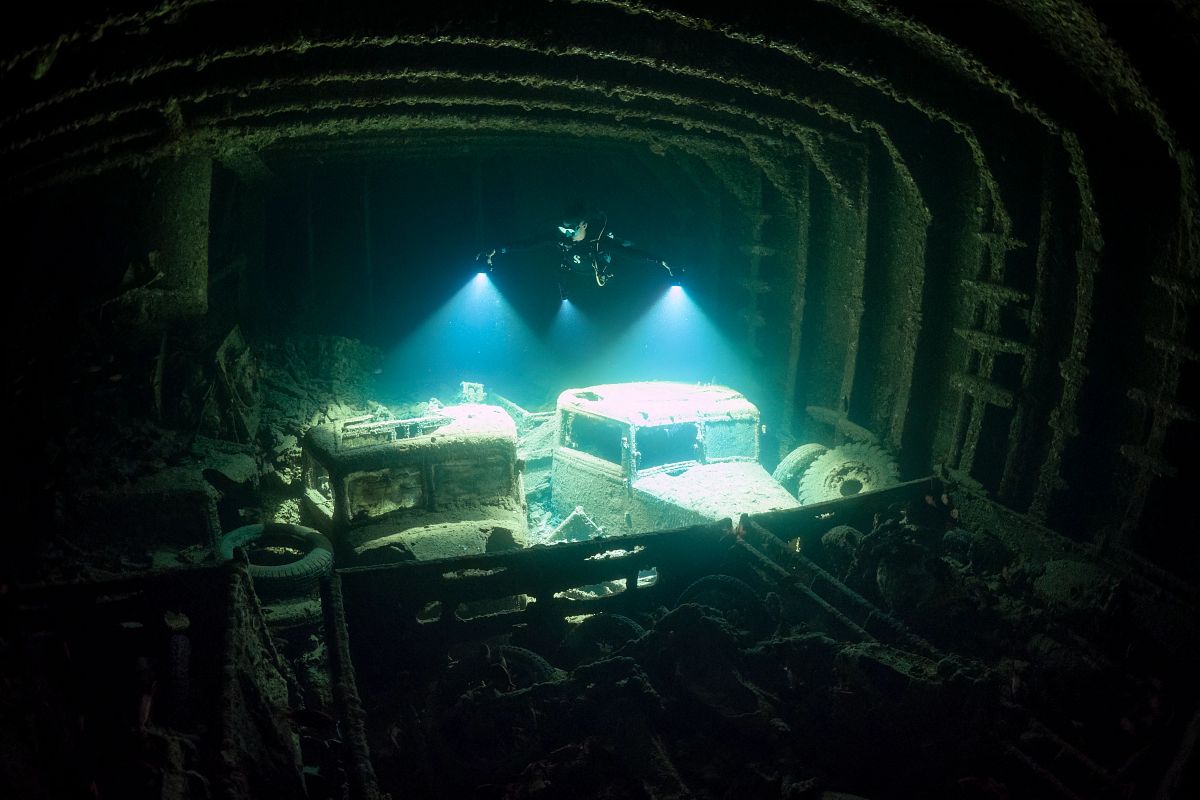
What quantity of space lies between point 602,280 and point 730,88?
3898 millimetres

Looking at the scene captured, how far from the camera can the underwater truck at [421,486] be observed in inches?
274

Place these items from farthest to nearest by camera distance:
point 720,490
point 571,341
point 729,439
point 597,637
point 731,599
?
point 571,341
point 729,439
point 720,490
point 731,599
point 597,637

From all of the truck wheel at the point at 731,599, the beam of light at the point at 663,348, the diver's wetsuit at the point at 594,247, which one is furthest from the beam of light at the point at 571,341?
the truck wheel at the point at 731,599

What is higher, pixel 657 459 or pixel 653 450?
pixel 653 450

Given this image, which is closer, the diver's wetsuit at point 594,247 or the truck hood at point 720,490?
the truck hood at point 720,490

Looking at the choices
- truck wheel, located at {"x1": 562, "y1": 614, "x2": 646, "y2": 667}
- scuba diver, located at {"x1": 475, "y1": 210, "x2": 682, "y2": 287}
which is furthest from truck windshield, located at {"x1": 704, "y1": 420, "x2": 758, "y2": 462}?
truck wheel, located at {"x1": 562, "y1": 614, "x2": 646, "y2": 667}

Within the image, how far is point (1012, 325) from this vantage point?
7410 mm

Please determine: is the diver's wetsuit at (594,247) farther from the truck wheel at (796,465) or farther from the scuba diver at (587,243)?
the truck wheel at (796,465)

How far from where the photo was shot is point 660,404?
346 inches

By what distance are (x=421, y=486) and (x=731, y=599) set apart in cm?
352

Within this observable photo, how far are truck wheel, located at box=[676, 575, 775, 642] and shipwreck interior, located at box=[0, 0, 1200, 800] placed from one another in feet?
0.11

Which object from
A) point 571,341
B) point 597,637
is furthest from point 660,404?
point 571,341

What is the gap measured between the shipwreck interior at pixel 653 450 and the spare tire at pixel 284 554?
54 millimetres

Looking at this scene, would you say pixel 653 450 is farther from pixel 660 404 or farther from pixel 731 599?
pixel 731 599
